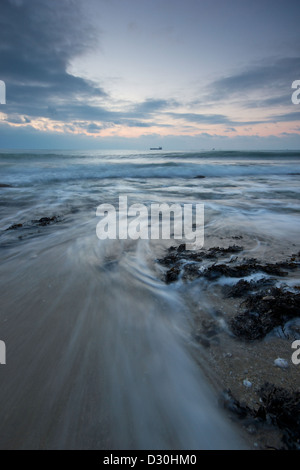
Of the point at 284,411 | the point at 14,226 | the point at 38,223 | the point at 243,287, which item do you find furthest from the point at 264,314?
the point at 14,226

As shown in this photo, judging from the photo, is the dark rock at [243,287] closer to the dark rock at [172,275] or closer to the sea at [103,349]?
the sea at [103,349]

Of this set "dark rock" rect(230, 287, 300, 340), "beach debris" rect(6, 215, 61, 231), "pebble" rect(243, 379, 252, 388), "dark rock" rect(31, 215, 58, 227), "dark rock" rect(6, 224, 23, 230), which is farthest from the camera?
"dark rock" rect(31, 215, 58, 227)

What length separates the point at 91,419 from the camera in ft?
4.39

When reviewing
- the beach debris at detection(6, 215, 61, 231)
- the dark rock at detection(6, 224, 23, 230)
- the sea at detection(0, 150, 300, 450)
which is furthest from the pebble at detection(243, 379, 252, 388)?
the dark rock at detection(6, 224, 23, 230)

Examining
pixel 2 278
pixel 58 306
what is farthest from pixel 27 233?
pixel 58 306

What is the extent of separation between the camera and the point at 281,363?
1.64 metres

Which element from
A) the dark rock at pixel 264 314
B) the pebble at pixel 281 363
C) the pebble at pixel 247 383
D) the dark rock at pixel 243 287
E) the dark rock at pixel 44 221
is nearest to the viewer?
the pebble at pixel 247 383

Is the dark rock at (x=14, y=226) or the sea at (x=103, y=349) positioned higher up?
the dark rock at (x=14, y=226)

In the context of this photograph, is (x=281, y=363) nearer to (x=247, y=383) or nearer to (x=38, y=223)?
(x=247, y=383)

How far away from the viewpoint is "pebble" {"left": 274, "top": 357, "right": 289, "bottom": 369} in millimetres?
1616

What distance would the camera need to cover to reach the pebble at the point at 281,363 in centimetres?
162

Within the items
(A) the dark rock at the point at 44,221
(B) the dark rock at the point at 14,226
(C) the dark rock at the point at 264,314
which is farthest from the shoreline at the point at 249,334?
(B) the dark rock at the point at 14,226

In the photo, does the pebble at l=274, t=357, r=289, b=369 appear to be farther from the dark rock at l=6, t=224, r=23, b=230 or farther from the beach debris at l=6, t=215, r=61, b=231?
the dark rock at l=6, t=224, r=23, b=230
